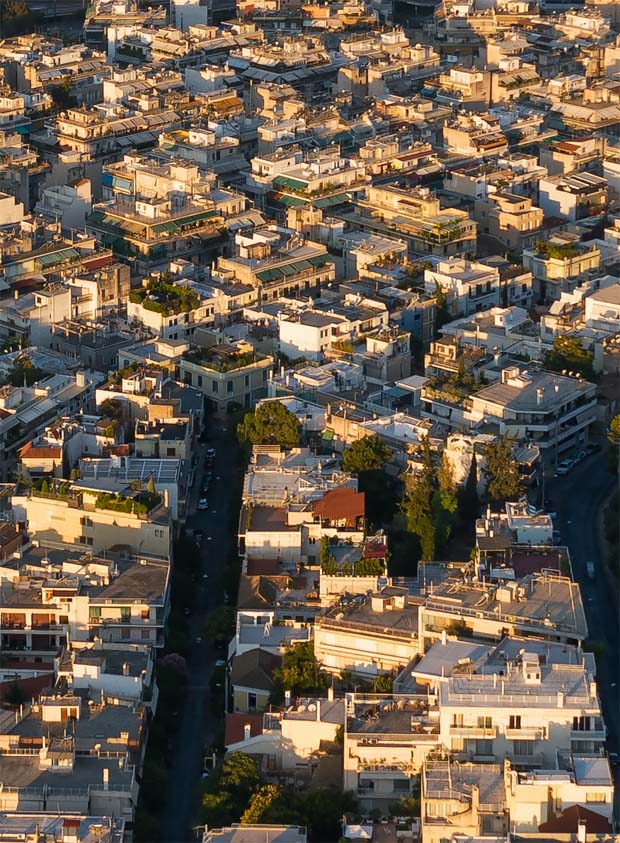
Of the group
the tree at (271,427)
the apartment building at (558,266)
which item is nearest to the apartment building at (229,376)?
the tree at (271,427)

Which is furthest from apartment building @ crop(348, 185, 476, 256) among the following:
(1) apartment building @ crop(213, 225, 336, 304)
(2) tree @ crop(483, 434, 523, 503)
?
(2) tree @ crop(483, 434, 523, 503)

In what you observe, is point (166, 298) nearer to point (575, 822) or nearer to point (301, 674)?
point (301, 674)

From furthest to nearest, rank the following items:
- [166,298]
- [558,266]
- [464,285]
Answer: [558,266]
[464,285]
[166,298]

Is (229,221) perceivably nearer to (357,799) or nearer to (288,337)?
(288,337)

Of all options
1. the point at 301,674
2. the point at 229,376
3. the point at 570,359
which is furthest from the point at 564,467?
the point at 301,674

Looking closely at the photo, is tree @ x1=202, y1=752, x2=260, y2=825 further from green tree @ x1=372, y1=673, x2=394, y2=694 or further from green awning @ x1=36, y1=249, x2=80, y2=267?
green awning @ x1=36, y1=249, x2=80, y2=267

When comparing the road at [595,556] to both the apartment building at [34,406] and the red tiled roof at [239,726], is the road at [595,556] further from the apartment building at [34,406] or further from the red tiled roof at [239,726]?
the apartment building at [34,406]
